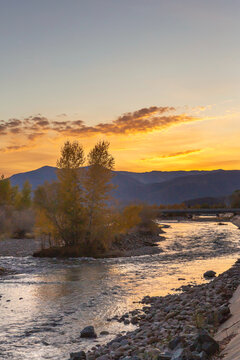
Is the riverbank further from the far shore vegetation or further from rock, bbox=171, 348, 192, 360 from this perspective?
rock, bbox=171, 348, 192, 360

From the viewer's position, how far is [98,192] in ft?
114

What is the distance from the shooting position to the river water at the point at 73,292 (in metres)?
11.7

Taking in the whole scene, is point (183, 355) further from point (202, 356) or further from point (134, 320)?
point (134, 320)

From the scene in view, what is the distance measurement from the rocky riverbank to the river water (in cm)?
90

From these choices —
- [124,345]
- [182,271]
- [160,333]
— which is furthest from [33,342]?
[182,271]

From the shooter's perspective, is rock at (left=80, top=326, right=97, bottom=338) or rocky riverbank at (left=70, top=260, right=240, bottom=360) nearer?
rocky riverbank at (left=70, top=260, right=240, bottom=360)

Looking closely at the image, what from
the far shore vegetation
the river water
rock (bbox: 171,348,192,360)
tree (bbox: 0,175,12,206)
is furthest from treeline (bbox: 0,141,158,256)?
tree (bbox: 0,175,12,206)

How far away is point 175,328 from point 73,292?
28.3 ft

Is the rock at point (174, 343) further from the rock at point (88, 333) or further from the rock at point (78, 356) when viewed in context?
the rock at point (88, 333)

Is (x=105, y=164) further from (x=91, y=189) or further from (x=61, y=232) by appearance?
(x=61, y=232)

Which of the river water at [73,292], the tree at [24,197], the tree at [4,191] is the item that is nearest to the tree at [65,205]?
the river water at [73,292]

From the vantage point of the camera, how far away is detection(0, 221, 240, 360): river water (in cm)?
1167

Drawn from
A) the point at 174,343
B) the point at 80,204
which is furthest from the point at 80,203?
the point at 174,343

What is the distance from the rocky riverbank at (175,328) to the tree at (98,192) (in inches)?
723
